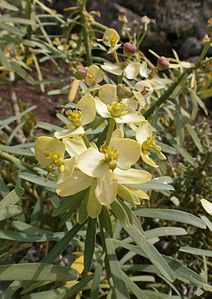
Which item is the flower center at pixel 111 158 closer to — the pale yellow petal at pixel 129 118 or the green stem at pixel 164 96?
the pale yellow petal at pixel 129 118

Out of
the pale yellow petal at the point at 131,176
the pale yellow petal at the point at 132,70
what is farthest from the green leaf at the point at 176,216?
the pale yellow petal at the point at 132,70

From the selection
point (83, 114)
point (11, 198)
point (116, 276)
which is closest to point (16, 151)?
point (11, 198)

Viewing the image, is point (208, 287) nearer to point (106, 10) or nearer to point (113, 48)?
point (113, 48)

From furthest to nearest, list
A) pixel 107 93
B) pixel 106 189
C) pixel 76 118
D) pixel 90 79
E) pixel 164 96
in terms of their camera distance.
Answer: pixel 164 96
pixel 90 79
pixel 107 93
pixel 76 118
pixel 106 189

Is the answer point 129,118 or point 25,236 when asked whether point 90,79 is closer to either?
point 129,118

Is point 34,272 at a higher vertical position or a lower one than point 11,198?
lower

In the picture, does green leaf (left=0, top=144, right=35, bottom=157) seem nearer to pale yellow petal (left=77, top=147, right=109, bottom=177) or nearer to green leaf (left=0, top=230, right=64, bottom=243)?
green leaf (left=0, top=230, right=64, bottom=243)
